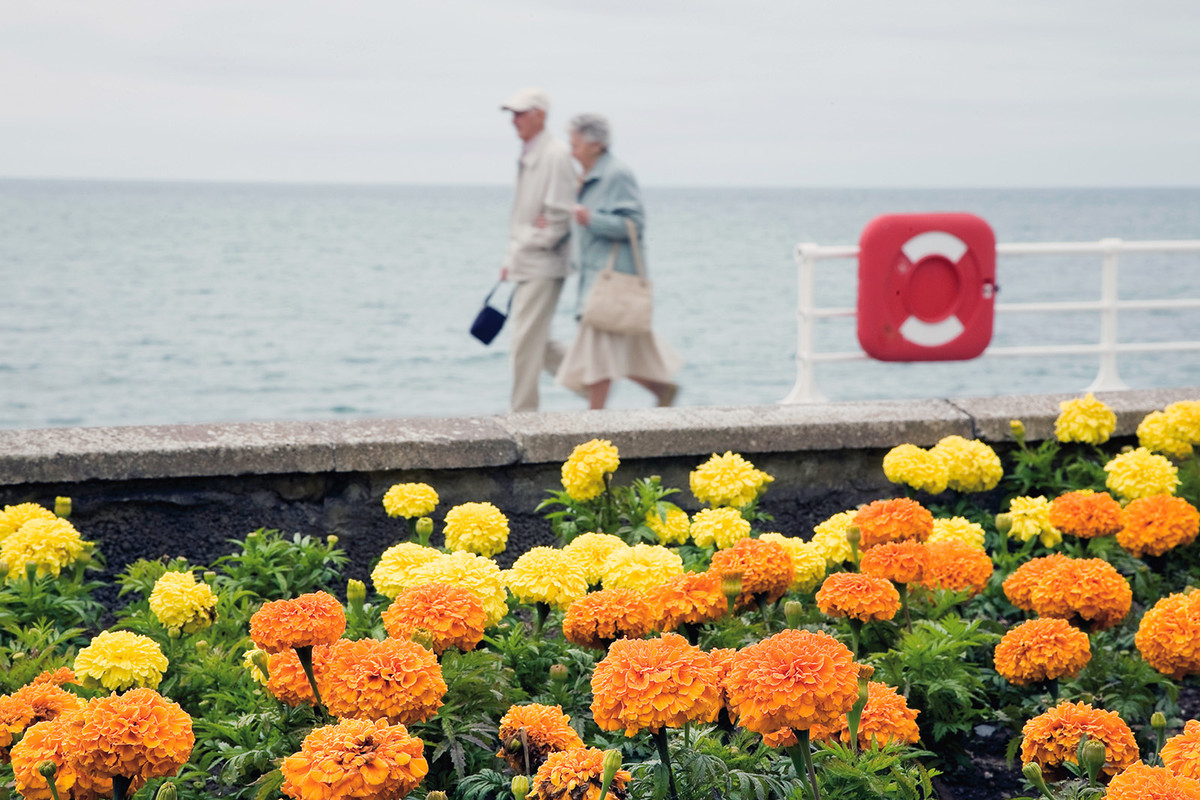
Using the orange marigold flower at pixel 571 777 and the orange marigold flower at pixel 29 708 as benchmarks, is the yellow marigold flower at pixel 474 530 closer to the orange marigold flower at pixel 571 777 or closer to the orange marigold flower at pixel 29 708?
the orange marigold flower at pixel 29 708

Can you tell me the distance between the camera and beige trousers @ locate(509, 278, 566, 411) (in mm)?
5512

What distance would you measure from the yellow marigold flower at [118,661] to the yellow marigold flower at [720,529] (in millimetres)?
1161

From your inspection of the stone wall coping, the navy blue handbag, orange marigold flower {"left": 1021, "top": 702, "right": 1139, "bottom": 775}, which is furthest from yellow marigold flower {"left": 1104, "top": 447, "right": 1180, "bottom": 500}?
the navy blue handbag

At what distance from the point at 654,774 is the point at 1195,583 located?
6.26 feet

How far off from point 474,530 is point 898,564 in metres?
0.90

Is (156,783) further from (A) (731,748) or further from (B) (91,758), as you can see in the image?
(A) (731,748)

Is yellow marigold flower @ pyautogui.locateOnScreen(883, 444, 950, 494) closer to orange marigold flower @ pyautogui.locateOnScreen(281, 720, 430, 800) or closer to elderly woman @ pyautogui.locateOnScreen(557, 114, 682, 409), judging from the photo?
orange marigold flower @ pyautogui.locateOnScreen(281, 720, 430, 800)

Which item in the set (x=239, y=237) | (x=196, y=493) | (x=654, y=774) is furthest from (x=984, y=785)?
(x=239, y=237)

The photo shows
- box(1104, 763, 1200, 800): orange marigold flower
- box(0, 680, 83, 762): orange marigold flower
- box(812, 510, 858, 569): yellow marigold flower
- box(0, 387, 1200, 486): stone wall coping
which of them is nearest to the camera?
box(1104, 763, 1200, 800): orange marigold flower

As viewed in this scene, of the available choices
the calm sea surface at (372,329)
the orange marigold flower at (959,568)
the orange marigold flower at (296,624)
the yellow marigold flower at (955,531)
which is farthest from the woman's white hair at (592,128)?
the calm sea surface at (372,329)

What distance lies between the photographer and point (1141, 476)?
2.89m

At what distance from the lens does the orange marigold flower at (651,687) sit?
1356 mm

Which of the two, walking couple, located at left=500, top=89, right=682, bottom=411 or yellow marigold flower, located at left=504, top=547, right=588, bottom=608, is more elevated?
walking couple, located at left=500, top=89, right=682, bottom=411

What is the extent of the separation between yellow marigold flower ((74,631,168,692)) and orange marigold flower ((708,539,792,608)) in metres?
0.97
